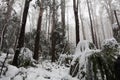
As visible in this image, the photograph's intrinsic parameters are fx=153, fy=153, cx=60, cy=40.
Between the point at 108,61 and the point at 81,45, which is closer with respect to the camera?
the point at 108,61

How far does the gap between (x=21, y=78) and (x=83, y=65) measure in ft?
7.16

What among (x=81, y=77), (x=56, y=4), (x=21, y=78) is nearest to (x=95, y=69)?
(x=81, y=77)

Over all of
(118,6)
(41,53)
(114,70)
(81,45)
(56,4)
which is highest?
(118,6)

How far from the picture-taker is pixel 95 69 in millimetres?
3100

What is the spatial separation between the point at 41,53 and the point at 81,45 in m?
11.2

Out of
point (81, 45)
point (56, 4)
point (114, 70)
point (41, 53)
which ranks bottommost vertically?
point (41, 53)

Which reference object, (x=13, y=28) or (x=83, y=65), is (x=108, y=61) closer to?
(x=83, y=65)

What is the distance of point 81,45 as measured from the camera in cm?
439

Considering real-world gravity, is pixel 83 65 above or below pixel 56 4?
below

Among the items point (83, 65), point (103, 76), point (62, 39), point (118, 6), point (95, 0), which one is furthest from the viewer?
point (95, 0)

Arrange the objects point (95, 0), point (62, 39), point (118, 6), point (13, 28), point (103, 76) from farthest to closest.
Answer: point (95, 0) < point (118, 6) < point (13, 28) < point (62, 39) < point (103, 76)

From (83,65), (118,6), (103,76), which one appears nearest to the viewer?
(103,76)

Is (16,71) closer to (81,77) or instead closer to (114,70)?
(81,77)

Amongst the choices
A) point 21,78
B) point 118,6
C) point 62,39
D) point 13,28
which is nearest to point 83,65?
point 21,78
